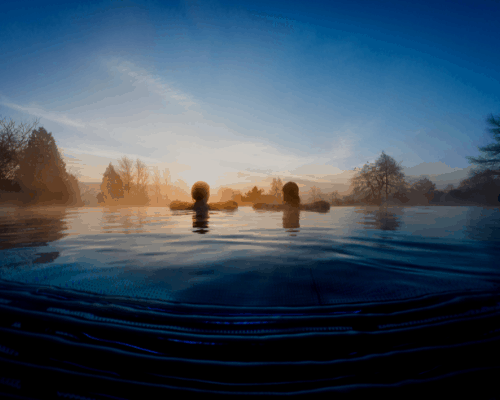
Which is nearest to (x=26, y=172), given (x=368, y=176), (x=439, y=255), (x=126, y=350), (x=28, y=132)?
Answer: (x=28, y=132)

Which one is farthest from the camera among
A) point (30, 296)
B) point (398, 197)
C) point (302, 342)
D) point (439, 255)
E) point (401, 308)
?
point (398, 197)

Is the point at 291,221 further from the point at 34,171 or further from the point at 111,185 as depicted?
the point at 111,185

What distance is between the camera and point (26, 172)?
18453mm

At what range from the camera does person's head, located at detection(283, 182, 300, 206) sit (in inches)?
508

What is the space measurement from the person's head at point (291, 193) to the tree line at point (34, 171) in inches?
865

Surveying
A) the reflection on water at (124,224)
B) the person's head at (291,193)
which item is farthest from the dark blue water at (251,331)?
the person's head at (291,193)

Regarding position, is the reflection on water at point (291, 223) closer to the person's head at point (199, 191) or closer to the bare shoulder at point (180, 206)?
the person's head at point (199, 191)

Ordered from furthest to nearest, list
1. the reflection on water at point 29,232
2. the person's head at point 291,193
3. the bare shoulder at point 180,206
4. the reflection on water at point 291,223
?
the person's head at point 291,193 < the bare shoulder at point 180,206 < the reflection on water at point 291,223 < the reflection on water at point 29,232

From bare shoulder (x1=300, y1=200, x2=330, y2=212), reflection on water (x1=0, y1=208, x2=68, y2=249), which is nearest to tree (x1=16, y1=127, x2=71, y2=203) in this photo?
reflection on water (x1=0, y1=208, x2=68, y2=249)

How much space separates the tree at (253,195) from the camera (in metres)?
24.6

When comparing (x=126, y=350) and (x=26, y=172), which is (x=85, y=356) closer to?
(x=126, y=350)

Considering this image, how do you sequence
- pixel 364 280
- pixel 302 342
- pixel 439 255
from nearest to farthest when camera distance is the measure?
Answer: pixel 302 342
pixel 364 280
pixel 439 255

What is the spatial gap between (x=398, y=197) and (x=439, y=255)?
52.0ft

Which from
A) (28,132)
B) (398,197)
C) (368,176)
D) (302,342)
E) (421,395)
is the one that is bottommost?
(421,395)
